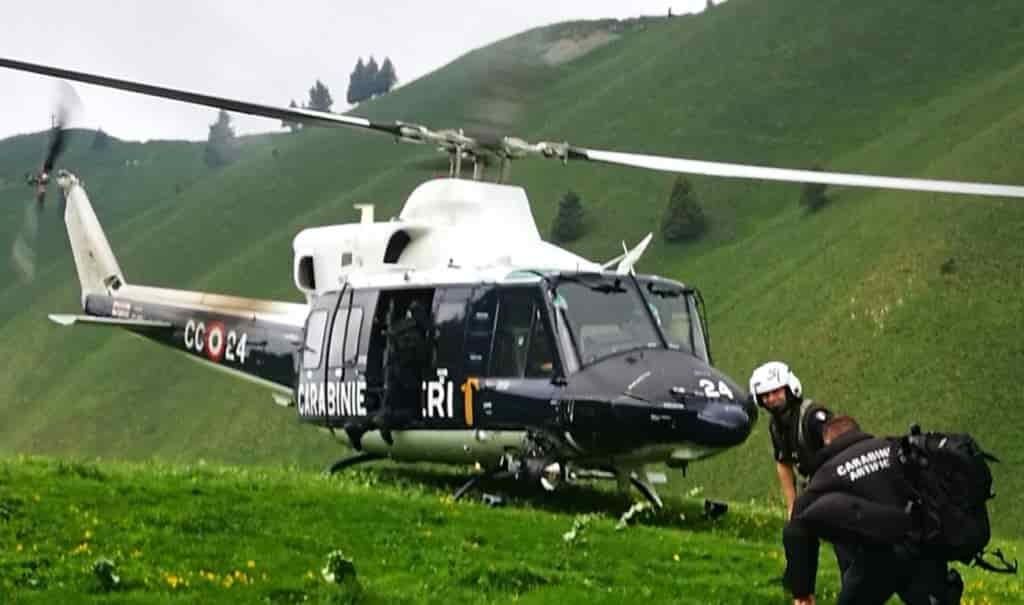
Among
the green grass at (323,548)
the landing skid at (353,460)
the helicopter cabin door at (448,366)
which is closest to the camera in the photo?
the green grass at (323,548)

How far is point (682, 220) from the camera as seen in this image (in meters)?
102

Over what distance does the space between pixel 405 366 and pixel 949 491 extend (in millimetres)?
9757

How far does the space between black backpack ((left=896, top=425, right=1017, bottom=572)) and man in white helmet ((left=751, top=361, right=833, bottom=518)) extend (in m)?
0.84

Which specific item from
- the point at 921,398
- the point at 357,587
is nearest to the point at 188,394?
the point at 921,398

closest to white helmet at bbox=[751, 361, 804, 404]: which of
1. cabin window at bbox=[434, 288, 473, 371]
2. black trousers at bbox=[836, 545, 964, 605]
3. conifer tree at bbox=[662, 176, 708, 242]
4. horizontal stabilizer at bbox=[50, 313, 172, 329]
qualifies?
black trousers at bbox=[836, 545, 964, 605]

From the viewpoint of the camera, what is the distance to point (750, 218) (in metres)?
105

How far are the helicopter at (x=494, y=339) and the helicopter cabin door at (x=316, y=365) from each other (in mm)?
27

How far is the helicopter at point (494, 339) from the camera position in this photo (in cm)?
1535

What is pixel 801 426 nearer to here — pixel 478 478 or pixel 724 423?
pixel 724 423

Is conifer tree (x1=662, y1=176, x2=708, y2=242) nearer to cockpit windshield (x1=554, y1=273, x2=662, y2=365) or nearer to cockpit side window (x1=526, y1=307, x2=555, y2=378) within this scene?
cockpit windshield (x1=554, y1=273, x2=662, y2=365)

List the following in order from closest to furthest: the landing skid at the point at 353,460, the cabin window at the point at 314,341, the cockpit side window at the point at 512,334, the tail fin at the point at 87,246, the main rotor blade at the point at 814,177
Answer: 1. the main rotor blade at the point at 814,177
2. the cockpit side window at the point at 512,334
3. the landing skid at the point at 353,460
4. the cabin window at the point at 314,341
5. the tail fin at the point at 87,246

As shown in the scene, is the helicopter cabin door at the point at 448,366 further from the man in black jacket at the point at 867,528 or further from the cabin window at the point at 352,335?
the man in black jacket at the point at 867,528

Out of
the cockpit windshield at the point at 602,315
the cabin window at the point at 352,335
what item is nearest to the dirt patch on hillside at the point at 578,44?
the cabin window at the point at 352,335

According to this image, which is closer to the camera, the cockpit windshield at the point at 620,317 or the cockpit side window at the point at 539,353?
the cockpit windshield at the point at 620,317
